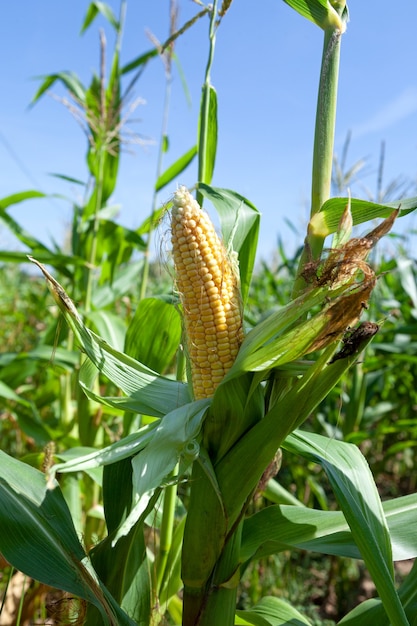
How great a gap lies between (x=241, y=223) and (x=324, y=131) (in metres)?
0.34

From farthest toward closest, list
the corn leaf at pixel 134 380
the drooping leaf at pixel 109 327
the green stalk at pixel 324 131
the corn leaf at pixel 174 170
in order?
the corn leaf at pixel 174 170, the drooping leaf at pixel 109 327, the corn leaf at pixel 134 380, the green stalk at pixel 324 131

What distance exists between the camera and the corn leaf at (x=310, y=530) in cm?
116

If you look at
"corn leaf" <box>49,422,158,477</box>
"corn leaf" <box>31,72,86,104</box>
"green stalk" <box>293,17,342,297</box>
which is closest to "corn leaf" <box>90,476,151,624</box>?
"corn leaf" <box>49,422,158,477</box>

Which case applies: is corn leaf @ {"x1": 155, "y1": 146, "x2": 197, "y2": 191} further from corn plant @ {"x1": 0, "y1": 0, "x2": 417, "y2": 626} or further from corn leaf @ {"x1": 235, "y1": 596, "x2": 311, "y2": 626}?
corn leaf @ {"x1": 235, "y1": 596, "x2": 311, "y2": 626}

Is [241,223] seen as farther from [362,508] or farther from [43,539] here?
[43,539]

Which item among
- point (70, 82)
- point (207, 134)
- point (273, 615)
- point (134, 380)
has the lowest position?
point (273, 615)

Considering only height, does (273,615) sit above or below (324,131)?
below

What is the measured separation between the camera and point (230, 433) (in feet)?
3.31

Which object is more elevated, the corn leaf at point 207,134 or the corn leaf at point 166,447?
the corn leaf at point 207,134

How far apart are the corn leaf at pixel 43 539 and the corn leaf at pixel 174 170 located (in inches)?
67.2

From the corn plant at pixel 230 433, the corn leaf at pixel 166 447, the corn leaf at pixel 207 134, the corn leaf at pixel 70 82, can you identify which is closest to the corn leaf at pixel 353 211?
the corn plant at pixel 230 433

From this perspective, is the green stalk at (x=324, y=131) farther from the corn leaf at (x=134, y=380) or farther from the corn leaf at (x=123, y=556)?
the corn leaf at (x=123, y=556)

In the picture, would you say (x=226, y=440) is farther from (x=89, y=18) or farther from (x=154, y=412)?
(x=89, y=18)

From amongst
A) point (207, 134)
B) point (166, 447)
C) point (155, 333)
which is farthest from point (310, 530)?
point (207, 134)
